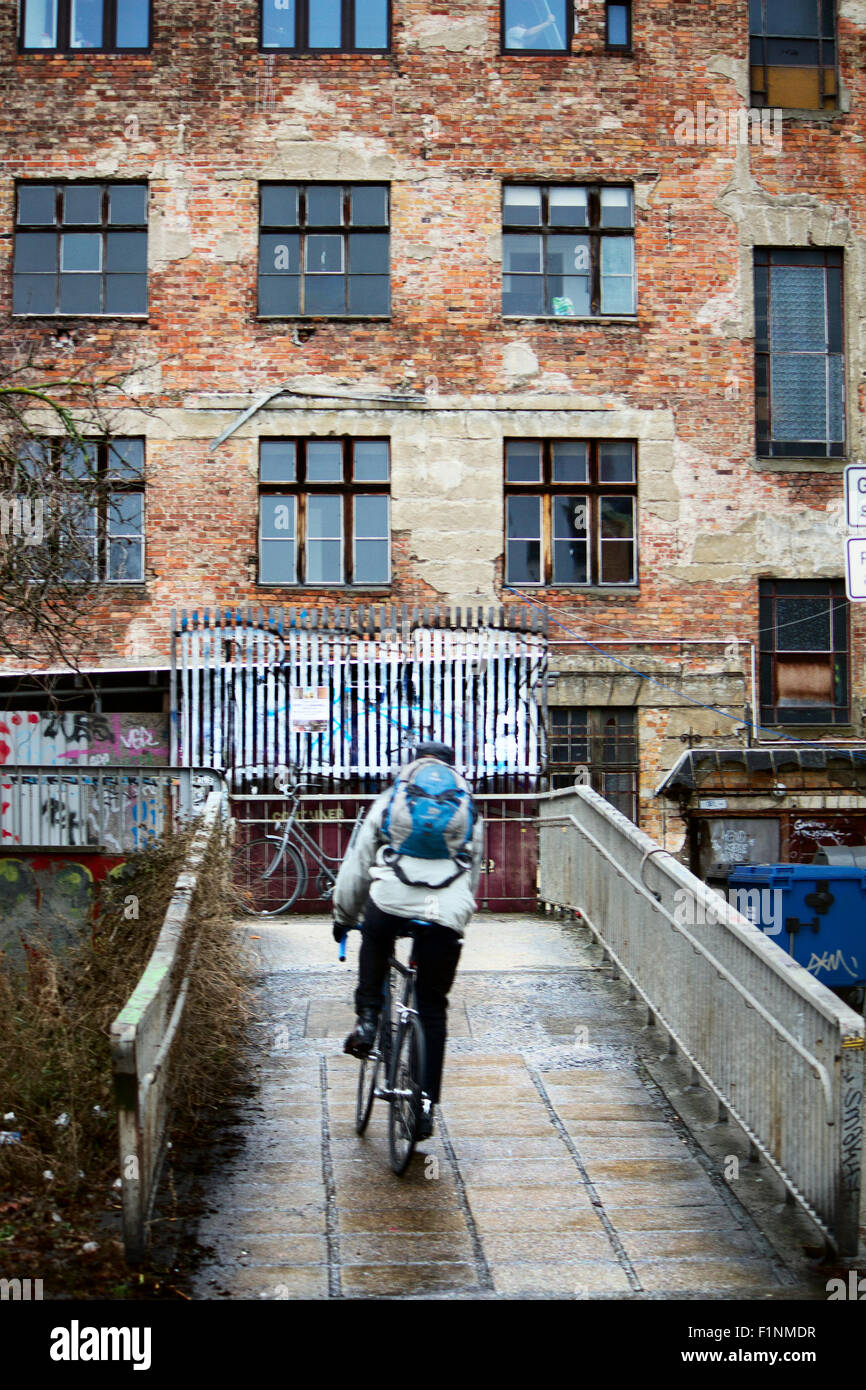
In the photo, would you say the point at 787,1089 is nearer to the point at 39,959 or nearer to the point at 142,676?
the point at 39,959

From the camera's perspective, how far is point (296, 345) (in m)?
22.3

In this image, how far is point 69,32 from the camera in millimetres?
22656

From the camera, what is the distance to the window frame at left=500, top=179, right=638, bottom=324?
22578 mm

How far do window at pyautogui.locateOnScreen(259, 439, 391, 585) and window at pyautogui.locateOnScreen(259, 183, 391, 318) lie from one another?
2.08 meters

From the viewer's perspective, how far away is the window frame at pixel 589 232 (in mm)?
22578

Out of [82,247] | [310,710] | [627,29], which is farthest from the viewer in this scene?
[627,29]

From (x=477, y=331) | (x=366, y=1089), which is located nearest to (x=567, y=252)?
(x=477, y=331)

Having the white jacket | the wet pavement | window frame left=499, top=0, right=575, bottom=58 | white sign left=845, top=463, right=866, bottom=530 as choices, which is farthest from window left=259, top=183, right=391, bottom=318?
the white jacket

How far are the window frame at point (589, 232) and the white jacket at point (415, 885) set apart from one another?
1670 centimetres

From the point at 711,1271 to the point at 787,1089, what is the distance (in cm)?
91

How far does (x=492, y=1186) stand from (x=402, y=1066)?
0.67 m

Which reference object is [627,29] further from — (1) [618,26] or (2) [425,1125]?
(2) [425,1125]

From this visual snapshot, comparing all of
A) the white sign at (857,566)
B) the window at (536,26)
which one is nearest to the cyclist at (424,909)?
the white sign at (857,566)

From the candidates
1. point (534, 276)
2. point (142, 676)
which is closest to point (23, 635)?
point (142, 676)
